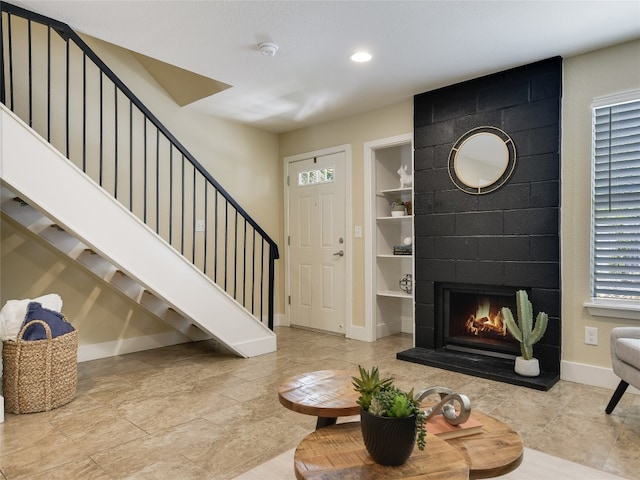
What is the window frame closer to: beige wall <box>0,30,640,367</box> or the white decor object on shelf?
beige wall <box>0,30,640,367</box>

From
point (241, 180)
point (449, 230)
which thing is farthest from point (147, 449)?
point (241, 180)

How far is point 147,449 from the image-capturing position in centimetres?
217

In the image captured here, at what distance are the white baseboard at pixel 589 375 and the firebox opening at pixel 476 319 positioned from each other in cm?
41

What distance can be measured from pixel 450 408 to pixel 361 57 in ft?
8.46

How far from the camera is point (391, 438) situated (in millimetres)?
1228

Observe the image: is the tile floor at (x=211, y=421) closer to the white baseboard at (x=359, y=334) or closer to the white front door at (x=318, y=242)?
the white baseboard at (x=359, y=334)

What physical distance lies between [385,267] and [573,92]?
7.89 ft

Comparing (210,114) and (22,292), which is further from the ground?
(210,114)

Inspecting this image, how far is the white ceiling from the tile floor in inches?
97.2

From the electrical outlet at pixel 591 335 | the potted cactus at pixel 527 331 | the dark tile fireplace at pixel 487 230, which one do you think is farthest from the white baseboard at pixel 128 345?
the electrical outlet at pixel 591 335

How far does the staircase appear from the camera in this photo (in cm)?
258

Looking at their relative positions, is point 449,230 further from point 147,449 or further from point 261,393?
point 147,449

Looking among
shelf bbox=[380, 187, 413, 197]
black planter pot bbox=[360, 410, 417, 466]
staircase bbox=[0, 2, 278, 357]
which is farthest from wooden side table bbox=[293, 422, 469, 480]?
shelf bbox=[380, 187, 413, 197]

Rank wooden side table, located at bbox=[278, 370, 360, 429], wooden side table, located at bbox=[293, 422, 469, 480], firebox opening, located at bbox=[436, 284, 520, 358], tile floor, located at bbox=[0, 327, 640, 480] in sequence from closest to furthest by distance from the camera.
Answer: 1. wooden side table, located at bbox=[293, 422, 469, 480]
2. wooden side table, located at bbox=[278, 370, 360, 429]
3. tile floor, located at bbox=[0, 327, 640, 480]
4. firebox opening, located at bbox=[436, 284, 520, 358]
